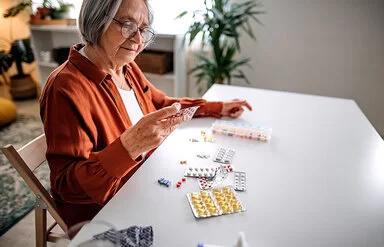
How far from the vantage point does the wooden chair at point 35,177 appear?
847 millimetres

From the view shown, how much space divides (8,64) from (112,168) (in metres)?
3.09

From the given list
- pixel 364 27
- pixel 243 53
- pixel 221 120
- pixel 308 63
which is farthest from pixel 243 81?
pixel 221 120

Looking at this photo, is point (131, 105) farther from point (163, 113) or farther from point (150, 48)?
point (150, 48)

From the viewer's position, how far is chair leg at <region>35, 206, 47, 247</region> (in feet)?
3.37

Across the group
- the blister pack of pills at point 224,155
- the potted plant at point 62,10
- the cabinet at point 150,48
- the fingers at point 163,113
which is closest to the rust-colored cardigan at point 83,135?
the fingers at point 163,113

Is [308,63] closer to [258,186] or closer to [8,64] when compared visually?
[258,186]

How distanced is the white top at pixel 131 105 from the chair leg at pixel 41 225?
454 millimetres

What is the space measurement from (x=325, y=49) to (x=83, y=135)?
249cm

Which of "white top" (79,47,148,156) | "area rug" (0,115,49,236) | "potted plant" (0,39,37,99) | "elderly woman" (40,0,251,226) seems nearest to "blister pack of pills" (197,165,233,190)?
"elderly woman" (40,0,251,226)

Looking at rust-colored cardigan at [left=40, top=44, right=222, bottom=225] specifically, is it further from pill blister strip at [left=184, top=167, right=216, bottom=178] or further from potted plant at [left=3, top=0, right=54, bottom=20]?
potted plant at [left=3, top=0, right=54, bottom=20]

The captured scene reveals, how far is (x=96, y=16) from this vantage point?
0.96m

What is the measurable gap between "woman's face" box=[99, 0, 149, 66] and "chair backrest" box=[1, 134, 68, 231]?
39 cm

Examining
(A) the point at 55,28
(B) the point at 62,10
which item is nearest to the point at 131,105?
(A) the point at 55,28

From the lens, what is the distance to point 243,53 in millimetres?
2918
